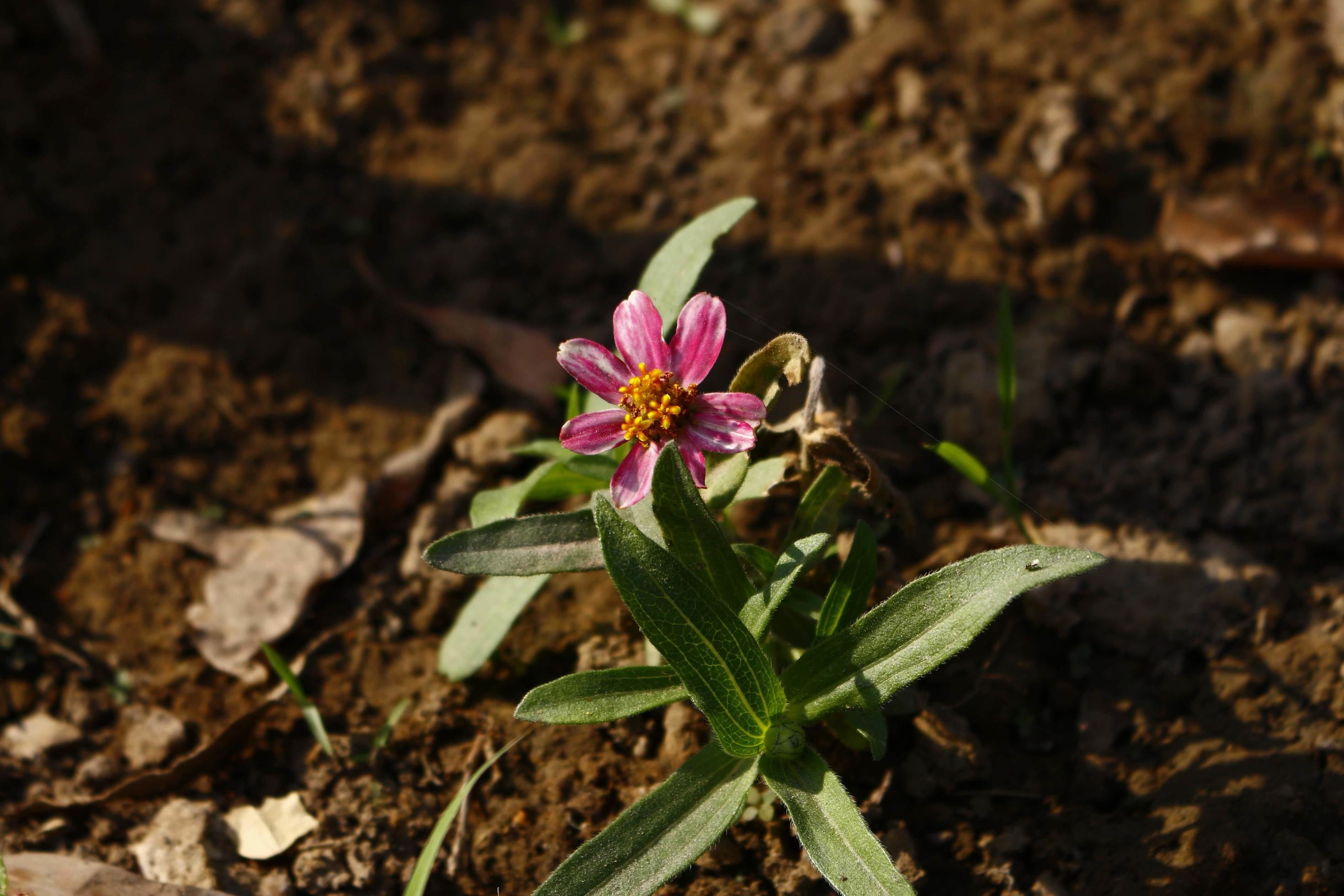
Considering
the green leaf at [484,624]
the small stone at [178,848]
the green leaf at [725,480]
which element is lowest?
the small stone at [178,848]

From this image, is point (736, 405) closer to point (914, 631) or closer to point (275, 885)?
point (914, 631)

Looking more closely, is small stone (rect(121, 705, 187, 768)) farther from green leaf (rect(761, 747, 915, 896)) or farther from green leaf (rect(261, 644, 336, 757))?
green leaf (rect(761, 747, 915, 896))

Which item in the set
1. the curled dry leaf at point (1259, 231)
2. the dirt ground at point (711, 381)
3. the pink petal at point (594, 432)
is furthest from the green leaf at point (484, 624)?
the curled dry leaf at point (1259, 231)

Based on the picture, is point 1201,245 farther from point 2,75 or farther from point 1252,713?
point 2,75

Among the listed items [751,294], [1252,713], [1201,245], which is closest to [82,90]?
[751,294]

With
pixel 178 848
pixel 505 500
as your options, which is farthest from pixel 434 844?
pixel 505 500

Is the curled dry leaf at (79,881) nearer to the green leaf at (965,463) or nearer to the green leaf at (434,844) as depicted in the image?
the green leaf at (434,844)

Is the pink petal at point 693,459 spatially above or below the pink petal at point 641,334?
below
